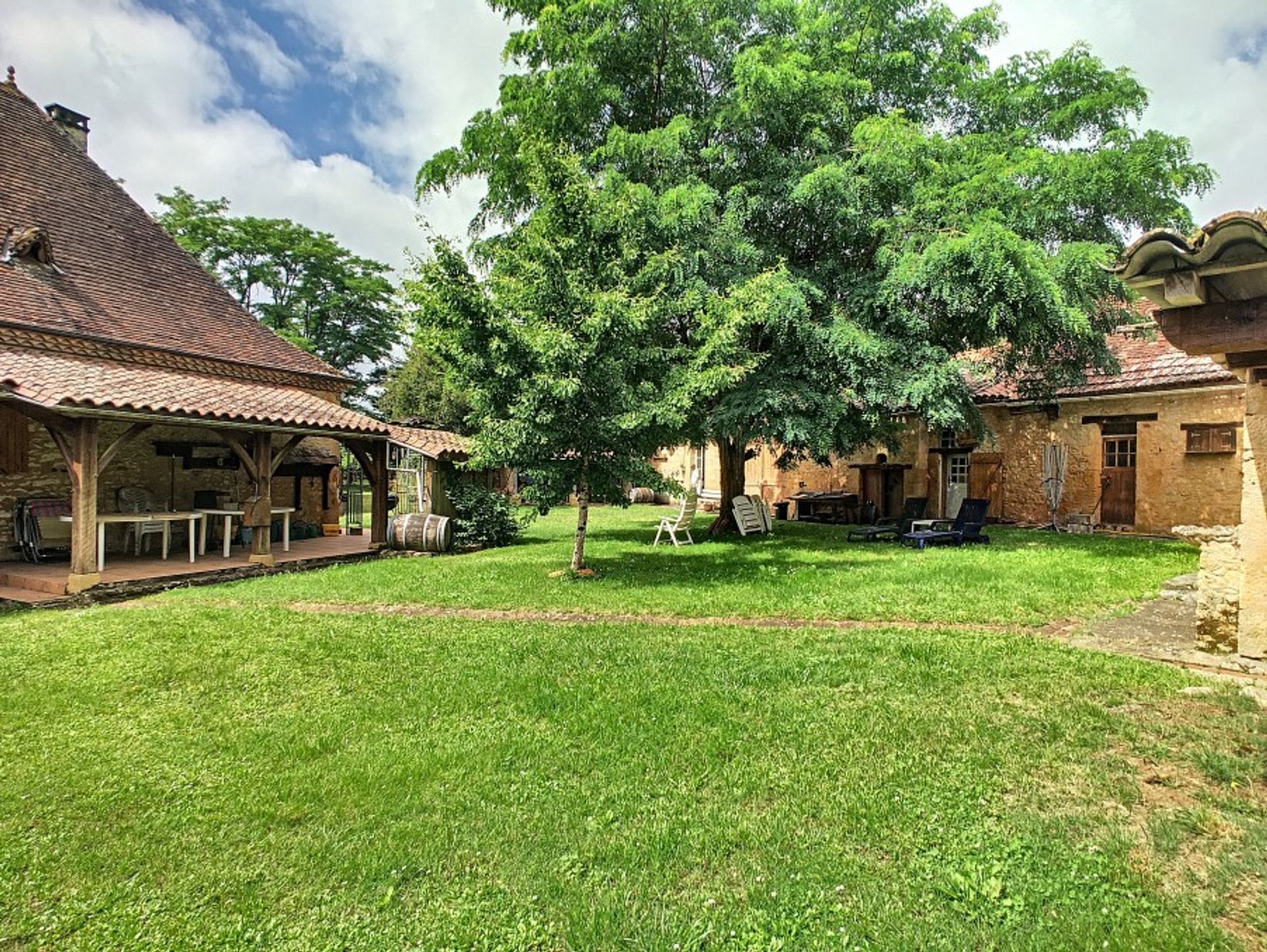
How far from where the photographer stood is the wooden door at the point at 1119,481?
49.0 ft

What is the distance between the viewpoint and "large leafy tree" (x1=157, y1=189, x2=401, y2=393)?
28.5m

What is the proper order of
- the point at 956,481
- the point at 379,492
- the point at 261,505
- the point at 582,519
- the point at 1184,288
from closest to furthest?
the point at 1184,288
the point at 582,519
the point at 261,505
the point at 379,492
the point at 956,481

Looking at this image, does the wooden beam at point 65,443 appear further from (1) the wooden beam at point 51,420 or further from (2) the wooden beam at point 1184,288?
(2) the wooden beam at point 1184,288

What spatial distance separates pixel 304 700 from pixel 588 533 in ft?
37.9

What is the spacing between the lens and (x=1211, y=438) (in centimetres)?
1346

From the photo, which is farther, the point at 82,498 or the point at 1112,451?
the point at 1112,451

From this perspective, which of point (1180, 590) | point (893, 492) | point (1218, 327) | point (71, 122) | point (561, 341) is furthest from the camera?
point (893, 492)

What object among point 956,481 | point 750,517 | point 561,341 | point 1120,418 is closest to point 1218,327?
point 561,341

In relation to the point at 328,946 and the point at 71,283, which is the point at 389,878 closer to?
the point at 328,946

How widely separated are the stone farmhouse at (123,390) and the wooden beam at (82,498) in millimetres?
19

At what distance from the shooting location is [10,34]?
41.2 feet

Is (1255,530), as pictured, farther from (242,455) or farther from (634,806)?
(242,455)

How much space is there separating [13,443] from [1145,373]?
22150mm

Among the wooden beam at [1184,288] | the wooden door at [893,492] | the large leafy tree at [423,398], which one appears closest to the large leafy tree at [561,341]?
the wooden beam at [1184,288]
